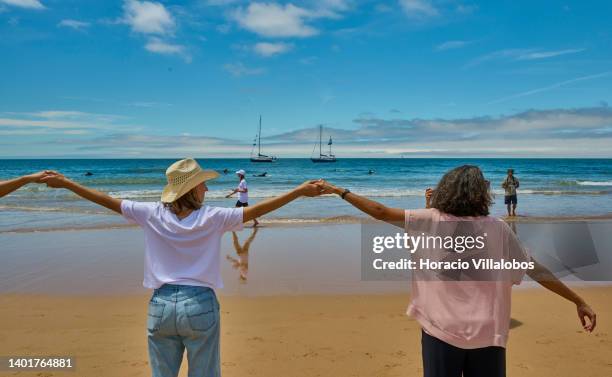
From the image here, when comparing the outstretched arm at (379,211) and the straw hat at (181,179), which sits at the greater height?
the straw hat at (181,179)

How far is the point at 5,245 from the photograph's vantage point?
451 inches

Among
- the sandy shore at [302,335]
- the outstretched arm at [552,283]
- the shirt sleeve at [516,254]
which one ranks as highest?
the shirt sleeve at [516,254]

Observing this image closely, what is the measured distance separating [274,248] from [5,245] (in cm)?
647

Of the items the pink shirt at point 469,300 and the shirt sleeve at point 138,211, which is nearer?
the pink shirt at point 469,300

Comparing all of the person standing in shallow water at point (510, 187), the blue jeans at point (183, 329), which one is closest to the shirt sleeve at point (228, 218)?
the blue jeans at point (183, 329)

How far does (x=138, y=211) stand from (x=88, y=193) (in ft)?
1.40

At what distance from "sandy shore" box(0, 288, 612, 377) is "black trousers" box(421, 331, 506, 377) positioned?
220 centimetres

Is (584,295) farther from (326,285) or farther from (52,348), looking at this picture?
(52,348)

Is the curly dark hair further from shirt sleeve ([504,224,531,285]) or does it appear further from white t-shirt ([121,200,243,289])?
white t-shirt ([121,200,243,289])

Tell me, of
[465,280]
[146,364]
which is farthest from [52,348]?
[465,280]

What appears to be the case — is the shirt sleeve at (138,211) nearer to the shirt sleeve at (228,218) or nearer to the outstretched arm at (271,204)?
the shirt sleeve at (228,218)

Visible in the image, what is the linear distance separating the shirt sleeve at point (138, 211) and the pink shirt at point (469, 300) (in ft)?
4.81

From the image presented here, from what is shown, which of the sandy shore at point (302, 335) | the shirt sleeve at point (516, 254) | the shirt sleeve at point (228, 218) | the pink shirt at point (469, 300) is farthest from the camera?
the sandy shore at point (302, 335)

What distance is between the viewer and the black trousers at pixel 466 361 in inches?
94.6
